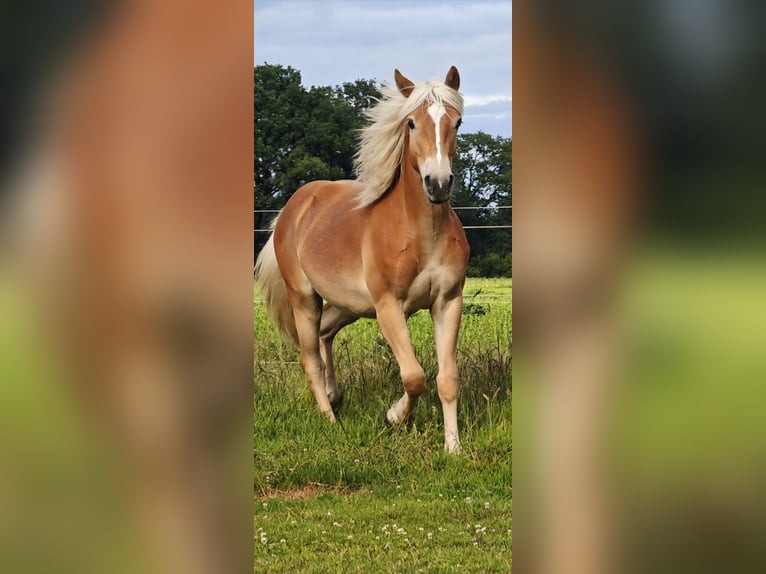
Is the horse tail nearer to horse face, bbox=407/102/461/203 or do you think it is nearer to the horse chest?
the horse chest

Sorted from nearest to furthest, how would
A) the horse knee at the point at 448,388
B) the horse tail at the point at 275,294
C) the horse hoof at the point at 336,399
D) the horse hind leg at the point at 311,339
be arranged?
the horse knee at the point at 448,388, the horse hind leg at the point at 311,339, the horse hoof at the point at 336,399, the horse tail at the point at 275,294

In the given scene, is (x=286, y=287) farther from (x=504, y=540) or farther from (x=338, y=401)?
(x=504, y=540)

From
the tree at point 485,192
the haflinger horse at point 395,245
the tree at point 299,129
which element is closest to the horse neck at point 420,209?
the haflinger horse at point 395,245

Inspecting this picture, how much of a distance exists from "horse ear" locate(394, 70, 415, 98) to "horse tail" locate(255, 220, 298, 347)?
1926mm

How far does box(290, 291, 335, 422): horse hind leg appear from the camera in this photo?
21.0ft

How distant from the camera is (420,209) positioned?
5.76 metres

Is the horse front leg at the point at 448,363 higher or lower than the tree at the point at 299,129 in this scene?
lower

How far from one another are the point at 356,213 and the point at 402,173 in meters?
0.54

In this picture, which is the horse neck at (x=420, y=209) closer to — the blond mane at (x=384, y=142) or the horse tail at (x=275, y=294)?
the blond mane at (x=384, y=142)

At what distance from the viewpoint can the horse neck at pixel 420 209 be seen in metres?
5.71

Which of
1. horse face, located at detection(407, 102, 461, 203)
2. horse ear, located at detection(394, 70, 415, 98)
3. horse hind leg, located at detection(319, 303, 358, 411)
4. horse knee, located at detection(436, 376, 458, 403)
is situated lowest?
horse knee, located at detection(436, 376, 458, 403)

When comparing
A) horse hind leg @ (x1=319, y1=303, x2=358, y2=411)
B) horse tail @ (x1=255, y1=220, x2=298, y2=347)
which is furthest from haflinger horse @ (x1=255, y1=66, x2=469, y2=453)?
horse tail @ (x1=255, y1=220, x2=298, y2=347)
